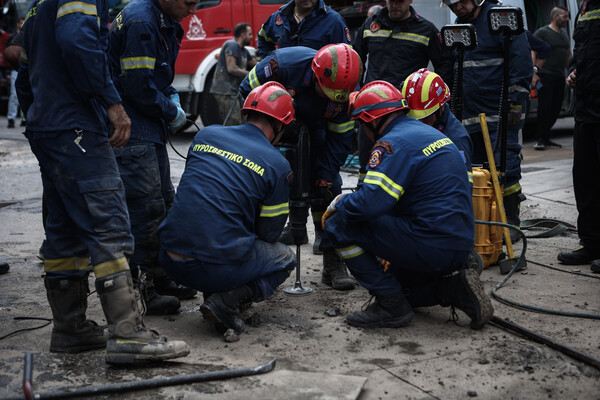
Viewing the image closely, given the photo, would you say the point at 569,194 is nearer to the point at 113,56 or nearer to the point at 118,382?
the point at 113,56

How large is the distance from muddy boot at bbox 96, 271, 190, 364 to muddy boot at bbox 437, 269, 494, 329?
1.49 meters

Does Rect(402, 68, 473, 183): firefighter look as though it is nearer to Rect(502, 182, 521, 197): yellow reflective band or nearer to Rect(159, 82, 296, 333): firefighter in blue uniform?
Rect(159, 82, 296, 333): firefighter in blue uniform

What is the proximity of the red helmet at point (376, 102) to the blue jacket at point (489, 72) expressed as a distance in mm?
1882

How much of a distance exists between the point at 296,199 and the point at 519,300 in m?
1.54

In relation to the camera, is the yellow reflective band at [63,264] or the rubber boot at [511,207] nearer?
the yellow reflective band at [63,264]

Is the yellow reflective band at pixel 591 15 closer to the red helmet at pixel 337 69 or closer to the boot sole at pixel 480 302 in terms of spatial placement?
the red helmet at pixel 337 69

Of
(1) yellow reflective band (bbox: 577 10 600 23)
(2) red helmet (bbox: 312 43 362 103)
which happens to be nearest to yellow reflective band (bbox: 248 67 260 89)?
(2) red helmet (bbox: 312 43 362 103)

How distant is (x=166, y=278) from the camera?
4.54 metres

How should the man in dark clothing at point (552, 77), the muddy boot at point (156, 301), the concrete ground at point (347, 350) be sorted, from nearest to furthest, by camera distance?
the concrete ground at point (347, 350)
the muddy boot at point (156, 301)
the man in dark clothing at point (552, 77)

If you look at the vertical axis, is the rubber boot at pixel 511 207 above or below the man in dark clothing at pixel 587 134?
Result: below

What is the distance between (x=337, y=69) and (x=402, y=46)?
1.61 metres

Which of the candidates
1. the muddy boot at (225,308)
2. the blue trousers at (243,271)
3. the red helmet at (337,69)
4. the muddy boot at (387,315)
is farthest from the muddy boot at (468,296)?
the red helmet at (337,69)

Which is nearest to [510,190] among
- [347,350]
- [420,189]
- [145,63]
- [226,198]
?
[420,189]

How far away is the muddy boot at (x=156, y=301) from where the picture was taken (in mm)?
4176
